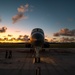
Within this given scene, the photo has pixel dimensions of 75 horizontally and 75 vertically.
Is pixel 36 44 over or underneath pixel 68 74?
over

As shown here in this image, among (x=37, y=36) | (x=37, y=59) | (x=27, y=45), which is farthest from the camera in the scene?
(x=27, y=45)

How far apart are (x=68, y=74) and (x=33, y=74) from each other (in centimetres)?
293

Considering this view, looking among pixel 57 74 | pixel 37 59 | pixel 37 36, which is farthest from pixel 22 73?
pixel 37 36

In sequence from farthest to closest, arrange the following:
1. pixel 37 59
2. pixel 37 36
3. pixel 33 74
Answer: pixel 37 36 < pixel 37 59 < pixel 33 74

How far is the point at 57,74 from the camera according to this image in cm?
1510

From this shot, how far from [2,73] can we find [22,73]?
5.60 feet

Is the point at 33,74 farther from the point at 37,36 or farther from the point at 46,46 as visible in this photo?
the point at 46,46

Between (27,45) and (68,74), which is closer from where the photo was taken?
(68,74)

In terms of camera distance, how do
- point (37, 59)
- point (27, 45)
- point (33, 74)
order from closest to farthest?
point (33, 74) → point (37, 59) → point (27, 45)

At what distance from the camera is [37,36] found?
26828 millimetres

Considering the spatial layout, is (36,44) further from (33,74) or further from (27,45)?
(27,45)

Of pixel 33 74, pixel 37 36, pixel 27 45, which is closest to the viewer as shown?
pixel 33 74

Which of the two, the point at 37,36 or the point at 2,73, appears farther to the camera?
the point at 37,36

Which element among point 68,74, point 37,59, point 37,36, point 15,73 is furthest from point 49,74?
point 37,36
